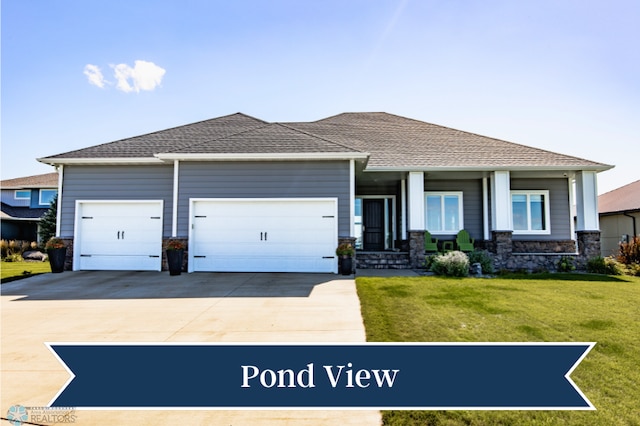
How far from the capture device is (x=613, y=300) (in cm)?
611

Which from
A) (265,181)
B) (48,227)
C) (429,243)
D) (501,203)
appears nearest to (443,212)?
(429,243)

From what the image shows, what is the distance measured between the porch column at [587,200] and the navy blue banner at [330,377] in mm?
10515

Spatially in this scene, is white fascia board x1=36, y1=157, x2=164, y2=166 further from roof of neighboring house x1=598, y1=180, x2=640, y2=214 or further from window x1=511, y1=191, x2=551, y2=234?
roof of neighboring house x1=598, y1=180, x2=640, y2=214

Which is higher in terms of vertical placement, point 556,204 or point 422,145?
point 422,145

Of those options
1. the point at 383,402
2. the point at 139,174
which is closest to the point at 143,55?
the point at 139,174

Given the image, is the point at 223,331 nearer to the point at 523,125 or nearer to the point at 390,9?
the point at 390,9

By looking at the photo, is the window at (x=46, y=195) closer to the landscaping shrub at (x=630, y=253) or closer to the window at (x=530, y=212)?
the window at (x=530, y=212)

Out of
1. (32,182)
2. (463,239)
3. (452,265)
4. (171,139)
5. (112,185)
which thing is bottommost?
(452,265)

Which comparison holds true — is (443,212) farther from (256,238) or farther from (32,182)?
(32,182)

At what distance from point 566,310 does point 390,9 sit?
7.05m

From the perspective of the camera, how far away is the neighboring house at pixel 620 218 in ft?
51.3

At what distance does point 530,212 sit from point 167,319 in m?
12.6

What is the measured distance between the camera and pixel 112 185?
10.1 m

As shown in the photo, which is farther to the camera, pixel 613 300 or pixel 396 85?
pixel 396 85
